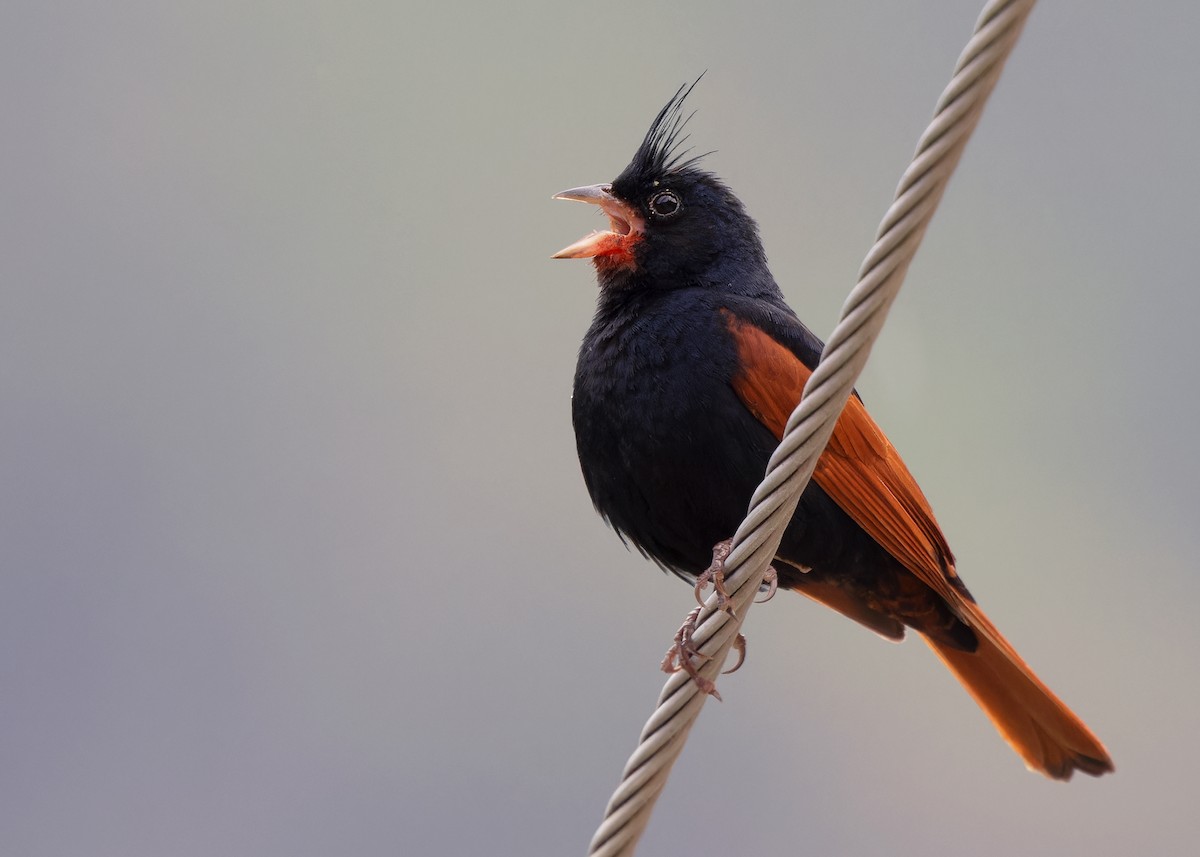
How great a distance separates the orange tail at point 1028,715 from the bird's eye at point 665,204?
1.56 m

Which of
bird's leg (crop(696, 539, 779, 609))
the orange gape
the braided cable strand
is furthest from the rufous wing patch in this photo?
the braided cable strand

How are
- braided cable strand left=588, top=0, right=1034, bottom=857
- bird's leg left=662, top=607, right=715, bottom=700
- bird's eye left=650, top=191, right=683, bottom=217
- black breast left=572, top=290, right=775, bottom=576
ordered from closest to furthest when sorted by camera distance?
1. braided cable strand left=588, top=0, right=1034, bottom=857
2. bird's leg left=662, top=607, right=715, bottom=700
3. black breast left=572, top=290, right=775, bottom=576
4. bird's eye left=650, top=191, right=683, bottom=217

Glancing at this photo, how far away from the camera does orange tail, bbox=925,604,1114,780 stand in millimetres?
3957

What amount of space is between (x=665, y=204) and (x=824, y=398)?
6.97 feet

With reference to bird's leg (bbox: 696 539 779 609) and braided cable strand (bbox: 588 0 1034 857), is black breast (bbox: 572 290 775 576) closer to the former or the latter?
bird's leg (bbox: 696 539 779 609)

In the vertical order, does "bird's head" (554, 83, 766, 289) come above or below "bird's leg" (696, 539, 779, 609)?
above

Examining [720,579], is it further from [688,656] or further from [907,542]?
[907,542]

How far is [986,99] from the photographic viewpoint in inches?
74.1

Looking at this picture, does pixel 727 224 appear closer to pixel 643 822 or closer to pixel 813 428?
pixel 813 428

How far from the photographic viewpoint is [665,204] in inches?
165

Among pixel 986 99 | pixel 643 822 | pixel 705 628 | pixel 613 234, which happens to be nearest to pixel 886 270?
pixel 986 99

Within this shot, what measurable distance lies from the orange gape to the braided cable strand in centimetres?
103

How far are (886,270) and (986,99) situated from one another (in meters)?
0.30

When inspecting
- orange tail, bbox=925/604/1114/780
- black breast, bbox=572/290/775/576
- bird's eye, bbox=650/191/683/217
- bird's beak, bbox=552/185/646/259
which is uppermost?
bird's eye, bbox=650/191/683/217
